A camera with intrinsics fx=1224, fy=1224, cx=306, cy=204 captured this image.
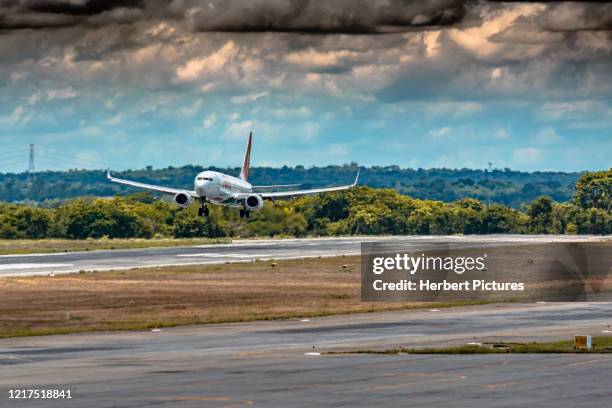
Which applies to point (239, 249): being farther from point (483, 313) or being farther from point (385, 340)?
point (385, 340)

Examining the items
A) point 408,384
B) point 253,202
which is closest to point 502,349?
point 408,384

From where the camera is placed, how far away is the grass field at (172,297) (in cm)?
7594

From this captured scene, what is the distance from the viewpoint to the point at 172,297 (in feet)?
304

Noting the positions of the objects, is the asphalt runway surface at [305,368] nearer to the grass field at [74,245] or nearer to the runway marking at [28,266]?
the runway marking at [28,266]

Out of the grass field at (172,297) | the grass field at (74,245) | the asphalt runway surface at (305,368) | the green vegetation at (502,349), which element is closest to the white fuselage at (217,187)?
the grass field at (172,297)

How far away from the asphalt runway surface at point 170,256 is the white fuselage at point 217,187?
6875 millimetres

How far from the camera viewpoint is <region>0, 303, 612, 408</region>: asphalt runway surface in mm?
40375

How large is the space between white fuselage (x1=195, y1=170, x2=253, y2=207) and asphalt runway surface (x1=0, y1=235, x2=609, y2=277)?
271 inches

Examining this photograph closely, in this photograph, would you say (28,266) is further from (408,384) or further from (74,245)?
(408,384)

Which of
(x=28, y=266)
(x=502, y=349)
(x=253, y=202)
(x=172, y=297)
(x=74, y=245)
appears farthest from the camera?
(x=74, y=245)

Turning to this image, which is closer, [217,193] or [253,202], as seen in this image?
[217,193]

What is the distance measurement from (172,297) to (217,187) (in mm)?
50864

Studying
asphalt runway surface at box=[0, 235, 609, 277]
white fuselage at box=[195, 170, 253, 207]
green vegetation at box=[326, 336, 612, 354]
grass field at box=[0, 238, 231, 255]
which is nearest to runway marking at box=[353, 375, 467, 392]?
green vegetation at box=[326, 336, 612, 354]

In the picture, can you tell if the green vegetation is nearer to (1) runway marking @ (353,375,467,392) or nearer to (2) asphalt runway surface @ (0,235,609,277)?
(1) runway marking @ (353,375,467,392)
